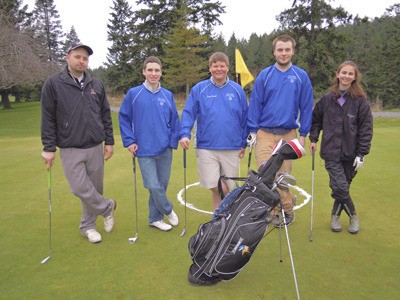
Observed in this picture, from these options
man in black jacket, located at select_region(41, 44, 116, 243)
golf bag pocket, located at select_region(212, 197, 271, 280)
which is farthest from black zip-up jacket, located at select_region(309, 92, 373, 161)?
man in black jacket, located at select_region(41, 44, 116, 243)

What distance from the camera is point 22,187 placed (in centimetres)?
656

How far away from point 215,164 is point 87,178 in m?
1.62

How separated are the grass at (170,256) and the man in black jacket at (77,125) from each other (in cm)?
59

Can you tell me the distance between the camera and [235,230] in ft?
9.95

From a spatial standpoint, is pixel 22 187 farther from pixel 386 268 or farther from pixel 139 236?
pixel 386 268

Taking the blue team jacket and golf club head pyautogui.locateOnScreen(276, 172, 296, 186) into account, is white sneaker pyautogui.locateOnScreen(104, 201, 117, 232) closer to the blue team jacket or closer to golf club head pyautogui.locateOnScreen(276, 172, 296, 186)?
the blue team jacket

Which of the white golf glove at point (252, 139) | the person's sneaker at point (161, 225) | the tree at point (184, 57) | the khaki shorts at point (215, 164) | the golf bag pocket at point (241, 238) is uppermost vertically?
the tree at point (184, 57)

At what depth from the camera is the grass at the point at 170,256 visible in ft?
10.3

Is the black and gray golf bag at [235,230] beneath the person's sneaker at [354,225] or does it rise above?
above

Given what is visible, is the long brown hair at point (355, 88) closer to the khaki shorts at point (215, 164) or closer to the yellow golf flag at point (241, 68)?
the khaki shorts at point (215, 164)

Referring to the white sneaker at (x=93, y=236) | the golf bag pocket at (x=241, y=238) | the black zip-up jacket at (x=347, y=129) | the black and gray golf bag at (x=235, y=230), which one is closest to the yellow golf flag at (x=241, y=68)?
the black zip-up jacket at (x=347, y=129)

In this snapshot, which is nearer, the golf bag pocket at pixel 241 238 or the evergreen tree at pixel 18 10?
the golf bag pocket at pixel 241 238

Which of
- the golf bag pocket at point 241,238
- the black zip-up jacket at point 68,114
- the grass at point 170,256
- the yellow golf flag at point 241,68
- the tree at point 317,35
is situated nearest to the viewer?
the golf bag pocket at point 241,238

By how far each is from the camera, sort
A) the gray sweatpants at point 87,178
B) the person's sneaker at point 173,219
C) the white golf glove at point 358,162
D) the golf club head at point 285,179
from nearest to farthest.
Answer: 1. the golf club head at point 285,179
2. the gray sweatpants at point 87,178
3. the white golf glove at point 358,162
4. the person's sneaker at point 173,219
